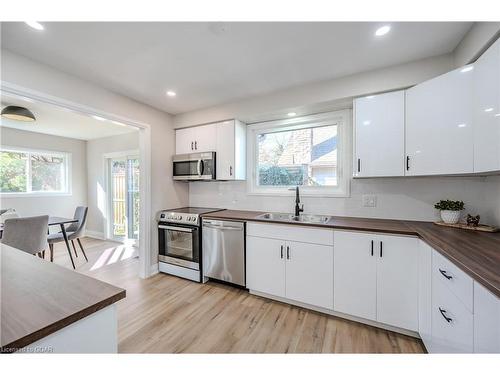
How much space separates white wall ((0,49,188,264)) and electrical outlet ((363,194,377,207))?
8.71 feet

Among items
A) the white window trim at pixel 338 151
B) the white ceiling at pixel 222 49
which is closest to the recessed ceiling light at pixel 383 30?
the white ceiling at pixel 222 49

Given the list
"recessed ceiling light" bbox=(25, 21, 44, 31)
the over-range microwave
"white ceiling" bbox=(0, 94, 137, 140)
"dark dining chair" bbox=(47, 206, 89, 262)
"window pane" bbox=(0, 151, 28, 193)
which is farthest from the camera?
"window pane" bbox=(0, 151, 28, 193)

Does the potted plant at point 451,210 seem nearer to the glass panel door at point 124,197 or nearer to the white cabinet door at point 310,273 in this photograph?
the white cabinet door at point 310,273

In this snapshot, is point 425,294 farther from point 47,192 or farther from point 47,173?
point 47,173

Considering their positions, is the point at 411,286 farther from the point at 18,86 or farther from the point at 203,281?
the point at 18,86

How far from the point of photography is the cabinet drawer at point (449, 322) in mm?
1030

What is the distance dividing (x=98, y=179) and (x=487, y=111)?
251 inches

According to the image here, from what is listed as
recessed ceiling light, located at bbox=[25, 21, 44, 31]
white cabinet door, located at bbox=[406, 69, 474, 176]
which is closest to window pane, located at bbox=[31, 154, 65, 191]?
recessed ceiling light, located at bbox=[25, 21, 44, 31]

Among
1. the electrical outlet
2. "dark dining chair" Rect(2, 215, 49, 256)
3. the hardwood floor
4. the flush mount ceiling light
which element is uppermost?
the flush mount ceiling light

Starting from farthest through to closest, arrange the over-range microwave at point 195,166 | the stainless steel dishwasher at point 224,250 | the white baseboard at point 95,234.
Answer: the white baseboard at point 95,234
the over-range microwave at point 195,166
the stainless steel dishwasher at point 224,250

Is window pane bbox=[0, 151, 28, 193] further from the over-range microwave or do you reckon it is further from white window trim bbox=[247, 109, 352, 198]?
white window trim bbox=[247, 109, 352, 198]

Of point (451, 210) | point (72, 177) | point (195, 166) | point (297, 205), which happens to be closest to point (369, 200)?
point (451, 210)

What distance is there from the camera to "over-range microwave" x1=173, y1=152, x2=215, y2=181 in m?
2.87

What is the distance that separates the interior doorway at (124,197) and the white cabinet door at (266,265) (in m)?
3.08
